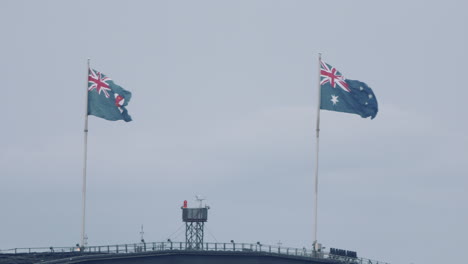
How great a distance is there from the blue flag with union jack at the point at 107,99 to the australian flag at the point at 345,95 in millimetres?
17795

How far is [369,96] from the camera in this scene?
495 feet

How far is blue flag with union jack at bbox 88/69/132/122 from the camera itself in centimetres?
15000

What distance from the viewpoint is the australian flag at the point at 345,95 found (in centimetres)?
15088

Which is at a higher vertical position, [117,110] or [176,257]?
[117,110]

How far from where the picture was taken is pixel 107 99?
5915 inches

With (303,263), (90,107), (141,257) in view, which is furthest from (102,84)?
(303,263)

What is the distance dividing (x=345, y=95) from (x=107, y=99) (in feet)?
70.3

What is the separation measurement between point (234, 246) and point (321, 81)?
56.8 feet

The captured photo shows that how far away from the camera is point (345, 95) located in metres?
152

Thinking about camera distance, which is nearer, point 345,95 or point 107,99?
point 107,99

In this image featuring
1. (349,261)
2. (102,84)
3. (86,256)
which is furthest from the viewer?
(349,261)

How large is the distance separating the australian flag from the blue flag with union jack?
17795mm

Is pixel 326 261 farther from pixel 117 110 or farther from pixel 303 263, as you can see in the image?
pixel 117 110

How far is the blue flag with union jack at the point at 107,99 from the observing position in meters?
150
